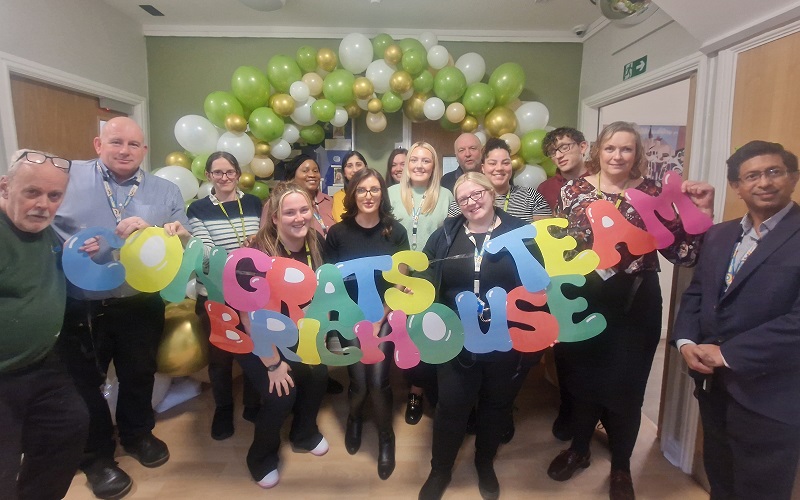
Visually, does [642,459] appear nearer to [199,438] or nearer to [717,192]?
[717,192]

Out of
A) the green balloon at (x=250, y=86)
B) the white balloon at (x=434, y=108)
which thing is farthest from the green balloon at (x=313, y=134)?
the white balloon at (x=434, y=108)

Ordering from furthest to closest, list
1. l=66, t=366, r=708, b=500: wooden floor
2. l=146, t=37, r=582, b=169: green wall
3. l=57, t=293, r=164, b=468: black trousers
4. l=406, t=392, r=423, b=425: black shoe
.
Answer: l=146, t=37, r=582, b=169: green wall, l=406, t=392, r=423, b=425: black shoe, l=66, t=366, r=708, b=500: wooden floor, l=57, t=293, r=164, b=468: black trousers

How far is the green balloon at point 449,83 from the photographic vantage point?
3104 mm

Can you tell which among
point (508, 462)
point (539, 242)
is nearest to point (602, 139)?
point (539, 242)

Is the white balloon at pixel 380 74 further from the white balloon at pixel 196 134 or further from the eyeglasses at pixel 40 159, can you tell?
the eyeglasses at pixel 40 159

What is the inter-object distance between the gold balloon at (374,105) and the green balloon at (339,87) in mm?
145

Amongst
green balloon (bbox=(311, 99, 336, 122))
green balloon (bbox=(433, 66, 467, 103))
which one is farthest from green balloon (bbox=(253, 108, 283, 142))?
green balloon (bbox=(433, 66, 467, 103))

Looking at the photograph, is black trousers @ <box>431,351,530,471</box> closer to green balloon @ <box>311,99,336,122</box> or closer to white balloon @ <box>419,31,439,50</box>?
green balloon @ <box>311,99,336,122</box>

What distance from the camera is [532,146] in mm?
3197

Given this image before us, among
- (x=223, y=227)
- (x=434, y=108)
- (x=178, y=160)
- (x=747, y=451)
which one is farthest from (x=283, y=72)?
(x=747, y=451)

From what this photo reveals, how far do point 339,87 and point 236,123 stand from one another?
2.66 ft

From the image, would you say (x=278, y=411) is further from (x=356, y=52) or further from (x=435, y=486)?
(x=356, y=52)

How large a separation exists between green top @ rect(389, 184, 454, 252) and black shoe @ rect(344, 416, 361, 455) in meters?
0.95

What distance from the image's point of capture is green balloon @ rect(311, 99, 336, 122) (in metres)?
3.14
